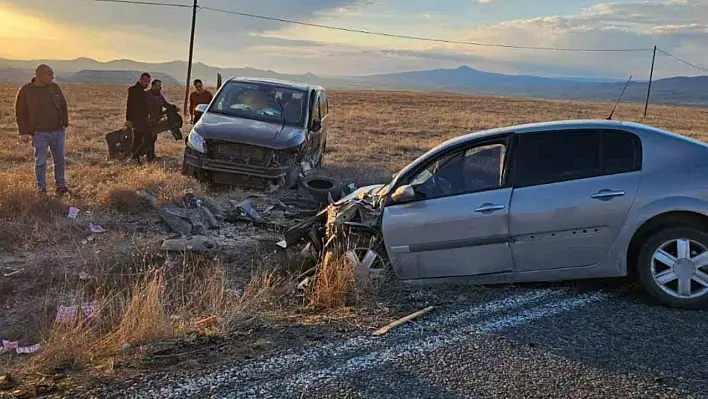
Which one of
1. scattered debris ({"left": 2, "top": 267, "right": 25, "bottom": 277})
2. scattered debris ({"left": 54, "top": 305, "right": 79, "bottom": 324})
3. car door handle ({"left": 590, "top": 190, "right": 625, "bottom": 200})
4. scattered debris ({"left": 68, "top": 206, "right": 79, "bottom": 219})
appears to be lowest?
scattered debris ({"left": 2, "top": 267, "right": 25, "bottom": 277})

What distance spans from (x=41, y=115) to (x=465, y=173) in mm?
6460

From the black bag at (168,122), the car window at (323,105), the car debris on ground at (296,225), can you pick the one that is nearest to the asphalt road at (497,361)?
the car debris on ground at (296,225)

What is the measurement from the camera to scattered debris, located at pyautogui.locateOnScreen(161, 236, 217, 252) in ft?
23.3

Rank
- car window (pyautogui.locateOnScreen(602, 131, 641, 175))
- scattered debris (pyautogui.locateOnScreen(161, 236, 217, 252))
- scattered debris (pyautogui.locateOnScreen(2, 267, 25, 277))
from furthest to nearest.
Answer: scattered debris (pyautogui.locateOnScreen(161, 236, 217, 252)) < scattered debris (pyautogui.locateOnScreen(2, 267, 25, 277)) < car window (pyautogui.locateOnScreen(602, 131, 641, 175))

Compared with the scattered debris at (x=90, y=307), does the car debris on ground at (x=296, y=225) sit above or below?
above

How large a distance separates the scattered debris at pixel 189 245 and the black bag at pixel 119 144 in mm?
6402

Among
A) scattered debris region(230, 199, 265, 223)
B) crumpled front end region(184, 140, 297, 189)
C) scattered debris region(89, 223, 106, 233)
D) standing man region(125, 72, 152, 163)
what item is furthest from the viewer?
standing man region(125, 72, 152, 163)

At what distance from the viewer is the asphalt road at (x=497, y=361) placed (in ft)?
11.3

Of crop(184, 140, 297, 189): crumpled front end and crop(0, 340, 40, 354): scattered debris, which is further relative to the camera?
crop(184, 140, 297, 189): crumpled front end

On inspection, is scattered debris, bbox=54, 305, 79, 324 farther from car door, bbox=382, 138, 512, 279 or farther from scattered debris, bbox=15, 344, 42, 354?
car door, bbox=382, 138, 512, 279

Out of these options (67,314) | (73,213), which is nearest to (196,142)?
(73,213)

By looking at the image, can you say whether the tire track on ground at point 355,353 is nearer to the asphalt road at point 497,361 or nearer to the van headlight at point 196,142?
the asphalt road at point 497,361

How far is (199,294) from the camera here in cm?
566

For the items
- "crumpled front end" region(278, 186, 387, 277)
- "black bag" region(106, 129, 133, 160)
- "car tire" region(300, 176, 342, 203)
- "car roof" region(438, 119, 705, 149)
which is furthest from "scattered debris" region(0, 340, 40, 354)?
"black bag" region(106, 129, 133, 160)
